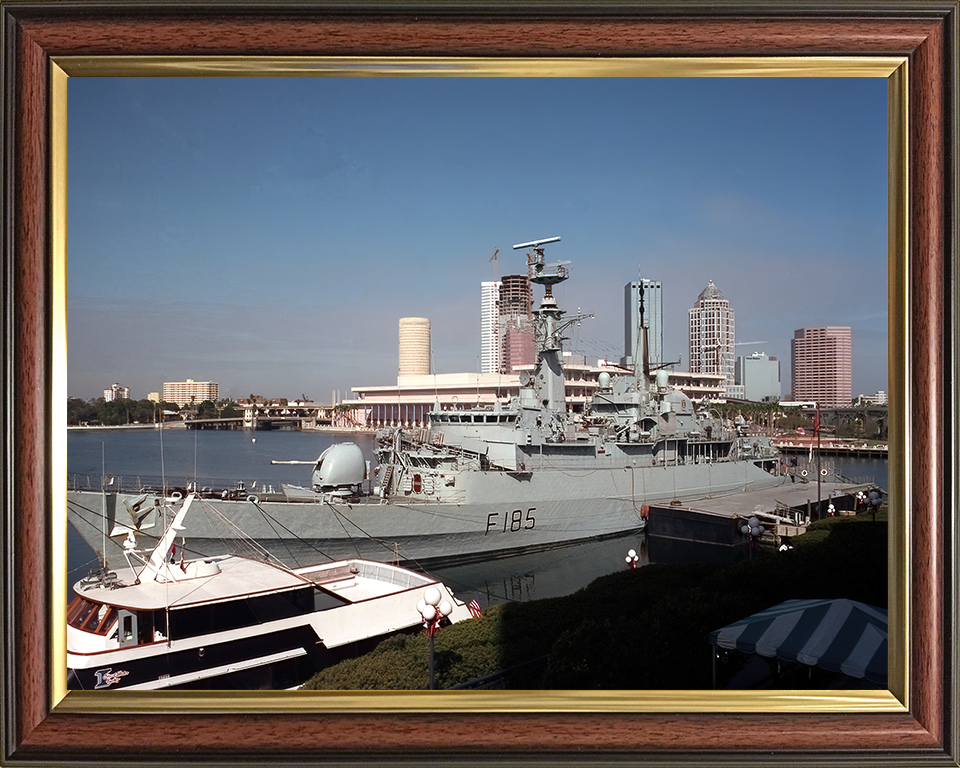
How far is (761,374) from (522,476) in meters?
7.15

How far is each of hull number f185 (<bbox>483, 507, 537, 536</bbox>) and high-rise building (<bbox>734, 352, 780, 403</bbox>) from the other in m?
5.91

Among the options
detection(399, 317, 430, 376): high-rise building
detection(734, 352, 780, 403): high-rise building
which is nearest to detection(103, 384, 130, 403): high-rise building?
detection(399, 317, 430, 376): high-rise building

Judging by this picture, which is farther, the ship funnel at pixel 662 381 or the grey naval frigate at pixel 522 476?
the ship funnel at pixel 662 381

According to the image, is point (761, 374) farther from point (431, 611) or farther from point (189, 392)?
point (189, 392)

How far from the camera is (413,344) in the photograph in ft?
16.9

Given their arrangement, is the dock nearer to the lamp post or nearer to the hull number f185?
the hull number f185

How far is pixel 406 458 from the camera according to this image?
466 inches

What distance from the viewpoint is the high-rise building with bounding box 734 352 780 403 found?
4777 millimetres

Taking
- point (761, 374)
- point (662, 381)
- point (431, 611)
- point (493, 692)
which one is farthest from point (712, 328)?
point (662, 381)

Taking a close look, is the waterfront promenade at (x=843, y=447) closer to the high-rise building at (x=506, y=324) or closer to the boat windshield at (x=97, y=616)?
the high-rise building at (x=506, y=324)

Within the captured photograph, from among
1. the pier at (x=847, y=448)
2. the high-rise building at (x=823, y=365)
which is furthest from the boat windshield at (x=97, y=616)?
the high-rise building at (x=823, y=365)

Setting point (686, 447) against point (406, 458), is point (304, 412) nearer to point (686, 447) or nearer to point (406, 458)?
point (406, 458)

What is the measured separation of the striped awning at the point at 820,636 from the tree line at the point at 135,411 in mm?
3213

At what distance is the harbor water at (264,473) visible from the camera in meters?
3.57
